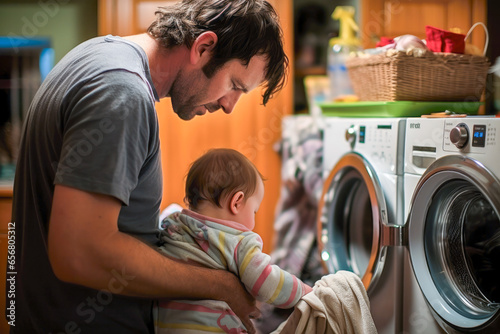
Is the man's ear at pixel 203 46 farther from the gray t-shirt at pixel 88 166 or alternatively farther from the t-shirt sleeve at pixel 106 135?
the t-shirt sleeve at pixel 106 135

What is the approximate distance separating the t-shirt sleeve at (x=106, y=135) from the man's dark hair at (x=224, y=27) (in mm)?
301

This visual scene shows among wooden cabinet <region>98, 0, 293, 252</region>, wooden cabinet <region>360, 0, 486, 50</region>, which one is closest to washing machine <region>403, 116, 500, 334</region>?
wooden cabinet <region>98, 0, 293, 252</region>

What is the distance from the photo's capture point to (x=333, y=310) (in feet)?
4.24

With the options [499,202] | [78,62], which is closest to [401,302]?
[499,202]

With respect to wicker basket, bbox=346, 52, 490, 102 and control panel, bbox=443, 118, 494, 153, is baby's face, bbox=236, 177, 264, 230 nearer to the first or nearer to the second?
control panel, bbox=443, 118, 494, 153

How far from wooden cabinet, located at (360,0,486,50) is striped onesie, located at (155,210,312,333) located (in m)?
1.87

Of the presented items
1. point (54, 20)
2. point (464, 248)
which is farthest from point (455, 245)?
point (54, 20)

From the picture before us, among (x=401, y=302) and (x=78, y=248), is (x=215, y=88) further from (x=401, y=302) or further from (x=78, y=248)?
(x=401, y=302)

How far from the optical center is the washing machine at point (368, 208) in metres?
1.54

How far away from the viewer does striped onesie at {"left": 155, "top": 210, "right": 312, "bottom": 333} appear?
44.9 inches

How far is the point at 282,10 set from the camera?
269cm

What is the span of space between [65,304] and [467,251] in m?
1.02

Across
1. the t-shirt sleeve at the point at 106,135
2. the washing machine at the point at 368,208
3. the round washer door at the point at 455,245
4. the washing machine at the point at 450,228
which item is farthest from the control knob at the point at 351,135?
the t-shirt sleeve at the point at 106,135

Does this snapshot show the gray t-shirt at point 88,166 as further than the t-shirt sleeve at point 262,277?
No
